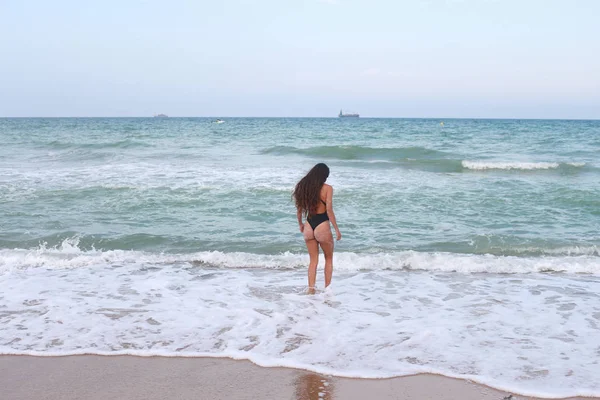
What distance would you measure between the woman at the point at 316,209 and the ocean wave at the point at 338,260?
1.50 m

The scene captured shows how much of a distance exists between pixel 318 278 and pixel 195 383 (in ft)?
11.3

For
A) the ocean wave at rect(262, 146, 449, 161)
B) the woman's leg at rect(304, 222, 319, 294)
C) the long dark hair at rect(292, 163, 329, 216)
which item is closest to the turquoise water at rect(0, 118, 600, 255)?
the ocean wave at rect(262, 146, 449, 161)

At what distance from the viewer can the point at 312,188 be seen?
6195mm

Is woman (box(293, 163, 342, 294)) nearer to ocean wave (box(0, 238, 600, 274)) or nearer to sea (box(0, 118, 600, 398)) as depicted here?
sea (box(0, 118, 600, 398))

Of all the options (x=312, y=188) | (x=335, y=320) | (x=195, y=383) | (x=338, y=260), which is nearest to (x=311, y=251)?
(x=312, y=188)

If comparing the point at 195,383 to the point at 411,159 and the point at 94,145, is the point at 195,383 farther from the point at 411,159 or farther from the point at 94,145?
the point at 94,145

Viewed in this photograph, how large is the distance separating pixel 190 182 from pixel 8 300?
9.60 meters

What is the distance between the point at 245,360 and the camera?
4.55 meters

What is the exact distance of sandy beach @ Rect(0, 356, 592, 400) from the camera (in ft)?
12.8

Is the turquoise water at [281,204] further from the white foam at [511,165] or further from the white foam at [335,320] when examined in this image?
the white foam at [335,320]

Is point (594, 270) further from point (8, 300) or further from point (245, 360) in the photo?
point (8, 300)

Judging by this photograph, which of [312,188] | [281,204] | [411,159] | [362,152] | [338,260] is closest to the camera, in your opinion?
[312,188]

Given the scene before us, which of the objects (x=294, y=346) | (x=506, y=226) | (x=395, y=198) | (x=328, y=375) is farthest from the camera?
(x=395, y=198)

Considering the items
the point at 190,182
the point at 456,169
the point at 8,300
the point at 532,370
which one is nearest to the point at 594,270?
the point at 532,370
